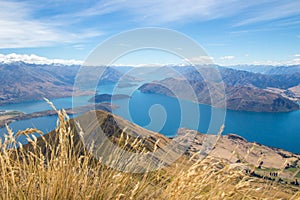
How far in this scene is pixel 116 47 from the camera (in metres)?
5.64

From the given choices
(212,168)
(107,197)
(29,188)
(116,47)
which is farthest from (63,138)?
(116,47)

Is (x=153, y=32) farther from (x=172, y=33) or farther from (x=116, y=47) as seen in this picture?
(x=116, y=47)

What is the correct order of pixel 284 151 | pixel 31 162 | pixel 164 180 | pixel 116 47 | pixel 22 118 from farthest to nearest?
1. pixel 22 118
2. pixel 284 151
3. pixel 116 47
4. pixel 164 180
5. pixel 31 162

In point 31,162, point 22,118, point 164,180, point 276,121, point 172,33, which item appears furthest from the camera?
point 276,121

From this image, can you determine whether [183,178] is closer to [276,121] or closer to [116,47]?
[116,47]

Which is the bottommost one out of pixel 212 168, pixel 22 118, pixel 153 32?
pixel 22 118

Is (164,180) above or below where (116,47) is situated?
below

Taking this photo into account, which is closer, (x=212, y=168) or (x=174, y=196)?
(x=174, y=196)

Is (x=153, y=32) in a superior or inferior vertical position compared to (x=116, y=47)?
superior

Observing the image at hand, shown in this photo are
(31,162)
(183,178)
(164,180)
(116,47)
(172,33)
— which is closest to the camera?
(183,178)

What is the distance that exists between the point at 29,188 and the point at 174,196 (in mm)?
→ 1148

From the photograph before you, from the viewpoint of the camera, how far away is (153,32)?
259 inches

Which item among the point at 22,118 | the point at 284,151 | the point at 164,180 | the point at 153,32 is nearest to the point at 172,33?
the point at 153,32

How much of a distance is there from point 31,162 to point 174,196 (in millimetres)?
1397
